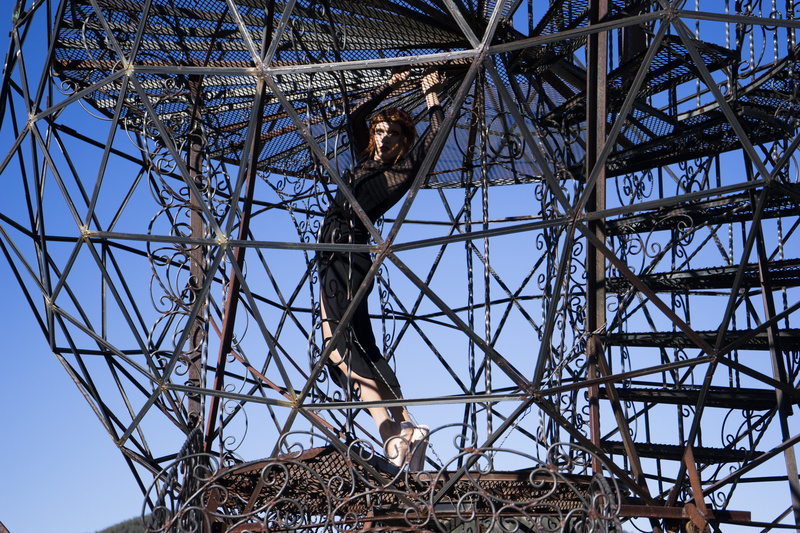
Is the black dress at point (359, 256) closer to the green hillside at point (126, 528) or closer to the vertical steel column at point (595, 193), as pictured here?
the vertical steel column at point (595, 193)

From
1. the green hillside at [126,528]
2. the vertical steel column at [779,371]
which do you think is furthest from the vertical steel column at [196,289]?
the green hillside at [126,528]

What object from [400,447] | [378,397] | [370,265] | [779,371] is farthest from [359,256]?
[779,371]

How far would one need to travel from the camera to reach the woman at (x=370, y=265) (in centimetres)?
708

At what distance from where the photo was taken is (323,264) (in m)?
7.60

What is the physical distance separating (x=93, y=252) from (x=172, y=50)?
12.7 ft

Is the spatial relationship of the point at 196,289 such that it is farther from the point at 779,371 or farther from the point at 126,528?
the point at 126,528

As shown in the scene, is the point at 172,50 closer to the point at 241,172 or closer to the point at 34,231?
the point at 34,231

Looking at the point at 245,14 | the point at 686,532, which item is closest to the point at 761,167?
the point at 686,532

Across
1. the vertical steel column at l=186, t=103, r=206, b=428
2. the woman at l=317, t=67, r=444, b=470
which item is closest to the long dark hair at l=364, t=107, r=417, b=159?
the woman at l=317, t=67, r=444, b=470

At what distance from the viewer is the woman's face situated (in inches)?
306

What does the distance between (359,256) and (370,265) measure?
12 centimetres

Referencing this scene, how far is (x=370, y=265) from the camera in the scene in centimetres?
757

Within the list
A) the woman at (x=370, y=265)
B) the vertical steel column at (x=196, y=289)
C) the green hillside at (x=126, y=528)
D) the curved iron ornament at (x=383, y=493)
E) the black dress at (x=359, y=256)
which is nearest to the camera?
the curved iron ornament at (x=383, y=493)

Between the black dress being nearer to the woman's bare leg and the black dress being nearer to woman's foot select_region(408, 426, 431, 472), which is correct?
the woman's bare leg
